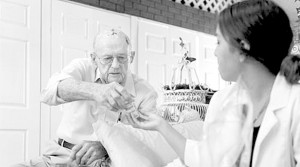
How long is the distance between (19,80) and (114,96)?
8.56 feet

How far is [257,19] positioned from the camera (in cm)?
129

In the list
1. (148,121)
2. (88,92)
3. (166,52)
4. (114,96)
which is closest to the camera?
(148,121)

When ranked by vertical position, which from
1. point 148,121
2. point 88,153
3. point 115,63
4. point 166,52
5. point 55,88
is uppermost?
point 166,52

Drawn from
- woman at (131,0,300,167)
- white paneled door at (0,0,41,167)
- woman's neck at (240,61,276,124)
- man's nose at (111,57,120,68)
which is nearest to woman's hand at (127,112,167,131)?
woman at (131,0,300,167)

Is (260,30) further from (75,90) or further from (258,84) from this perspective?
(75,90)

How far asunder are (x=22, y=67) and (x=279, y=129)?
11.0 feet

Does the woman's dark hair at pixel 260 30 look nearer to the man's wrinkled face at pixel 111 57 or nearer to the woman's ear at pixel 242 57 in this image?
the woman's ear at pixel 242 57

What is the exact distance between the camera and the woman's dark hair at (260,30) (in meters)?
1.29

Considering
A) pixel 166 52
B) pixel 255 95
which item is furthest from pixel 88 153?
pixel 166 52

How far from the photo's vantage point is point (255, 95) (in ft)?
4.42

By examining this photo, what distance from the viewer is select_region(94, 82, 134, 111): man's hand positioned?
179cm

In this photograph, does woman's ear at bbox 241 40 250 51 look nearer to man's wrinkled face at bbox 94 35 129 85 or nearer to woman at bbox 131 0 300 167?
woman at bbox 131 0 300 167

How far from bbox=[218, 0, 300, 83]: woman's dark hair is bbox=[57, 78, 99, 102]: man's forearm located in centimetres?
77

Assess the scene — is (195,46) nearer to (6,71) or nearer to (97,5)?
(97,5)
